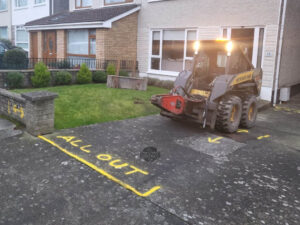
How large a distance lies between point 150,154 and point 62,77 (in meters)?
9.04

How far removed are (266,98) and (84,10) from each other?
14.8 meters

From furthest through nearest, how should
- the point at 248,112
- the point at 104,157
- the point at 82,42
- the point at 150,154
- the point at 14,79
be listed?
the point at 82,42 < the point at 14,79 < the point at 248,112 < the point at 150,154 < the point at 104,157

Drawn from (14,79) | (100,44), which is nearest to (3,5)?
(100,44)

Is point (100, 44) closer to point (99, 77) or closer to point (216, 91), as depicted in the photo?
point (99, 77)

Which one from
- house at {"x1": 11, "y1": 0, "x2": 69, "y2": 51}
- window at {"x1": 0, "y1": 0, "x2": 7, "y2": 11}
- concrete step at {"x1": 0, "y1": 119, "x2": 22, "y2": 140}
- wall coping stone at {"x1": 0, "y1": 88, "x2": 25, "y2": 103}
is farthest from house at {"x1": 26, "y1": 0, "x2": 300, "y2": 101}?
window at {"x1": 0, "y1": 0, "x2": 7, "y2": 11}

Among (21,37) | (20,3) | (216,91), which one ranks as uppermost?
(20,3)

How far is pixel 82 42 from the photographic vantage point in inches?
732

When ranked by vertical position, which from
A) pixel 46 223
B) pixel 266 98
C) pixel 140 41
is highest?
pixel 140 41

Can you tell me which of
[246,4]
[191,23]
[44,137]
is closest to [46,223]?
[44,137]

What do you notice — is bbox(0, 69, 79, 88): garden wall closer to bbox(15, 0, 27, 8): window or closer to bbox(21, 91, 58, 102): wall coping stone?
bbox(21, 91, 58, 102): wall coping stone

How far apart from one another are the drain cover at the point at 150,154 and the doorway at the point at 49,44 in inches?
660

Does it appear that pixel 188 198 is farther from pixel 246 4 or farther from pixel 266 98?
pixel 246 4

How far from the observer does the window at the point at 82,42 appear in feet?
58.7

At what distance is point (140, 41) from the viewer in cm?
1722
